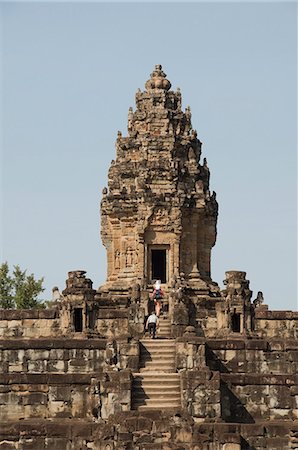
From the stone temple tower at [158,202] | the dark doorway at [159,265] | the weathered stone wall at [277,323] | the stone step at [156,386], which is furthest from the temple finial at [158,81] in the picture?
the stone step at [156,386]

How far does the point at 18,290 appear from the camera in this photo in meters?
58.3

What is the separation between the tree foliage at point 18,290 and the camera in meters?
58.1

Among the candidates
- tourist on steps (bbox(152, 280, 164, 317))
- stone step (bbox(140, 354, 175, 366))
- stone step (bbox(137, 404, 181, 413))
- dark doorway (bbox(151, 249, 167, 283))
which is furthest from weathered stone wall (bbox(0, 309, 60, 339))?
stone step (bbox(137, 404, 181, 413))

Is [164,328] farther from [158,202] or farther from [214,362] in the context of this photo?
[158,202]

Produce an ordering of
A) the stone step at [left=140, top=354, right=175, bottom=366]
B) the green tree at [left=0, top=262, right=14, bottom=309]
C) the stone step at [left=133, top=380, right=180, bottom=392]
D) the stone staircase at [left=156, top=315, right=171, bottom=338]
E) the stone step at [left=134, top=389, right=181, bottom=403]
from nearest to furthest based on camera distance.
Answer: the stone step at [left=134, top=389, right=181, bottom=403], the stone step at [left=133, top=380, right=180, bottom=392], the stone step at [left=140, top=354, right=175, bottom=366], the stone staircase at [left=156, top=315, right=171, bottom=338], the green tree at [left=0, top=262, right=14, bottom=309]

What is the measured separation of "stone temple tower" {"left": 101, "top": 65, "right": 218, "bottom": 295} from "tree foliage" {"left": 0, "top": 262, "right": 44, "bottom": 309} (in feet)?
34.2

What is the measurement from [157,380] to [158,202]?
39.6 feet

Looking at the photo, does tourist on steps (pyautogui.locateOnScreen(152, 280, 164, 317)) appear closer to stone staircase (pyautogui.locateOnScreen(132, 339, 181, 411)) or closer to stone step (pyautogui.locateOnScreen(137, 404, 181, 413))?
stone staircase (pyautogui.locateOnScreen(132, 339, 181, 411))

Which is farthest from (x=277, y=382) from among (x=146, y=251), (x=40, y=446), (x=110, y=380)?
(x=146, y=251)

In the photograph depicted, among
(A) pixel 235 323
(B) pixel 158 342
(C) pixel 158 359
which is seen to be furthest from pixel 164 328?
(C) pixel 158 359

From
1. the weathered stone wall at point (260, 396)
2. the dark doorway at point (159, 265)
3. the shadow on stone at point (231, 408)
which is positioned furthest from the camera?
the dark doorway at point (159, 265)

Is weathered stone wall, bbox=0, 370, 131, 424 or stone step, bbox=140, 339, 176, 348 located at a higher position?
stone step, bbox=140, 339, 176, 348

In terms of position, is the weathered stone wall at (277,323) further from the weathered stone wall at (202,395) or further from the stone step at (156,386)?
the weathered stone wall at (202,395)

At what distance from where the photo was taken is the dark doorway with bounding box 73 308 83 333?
42.8m
